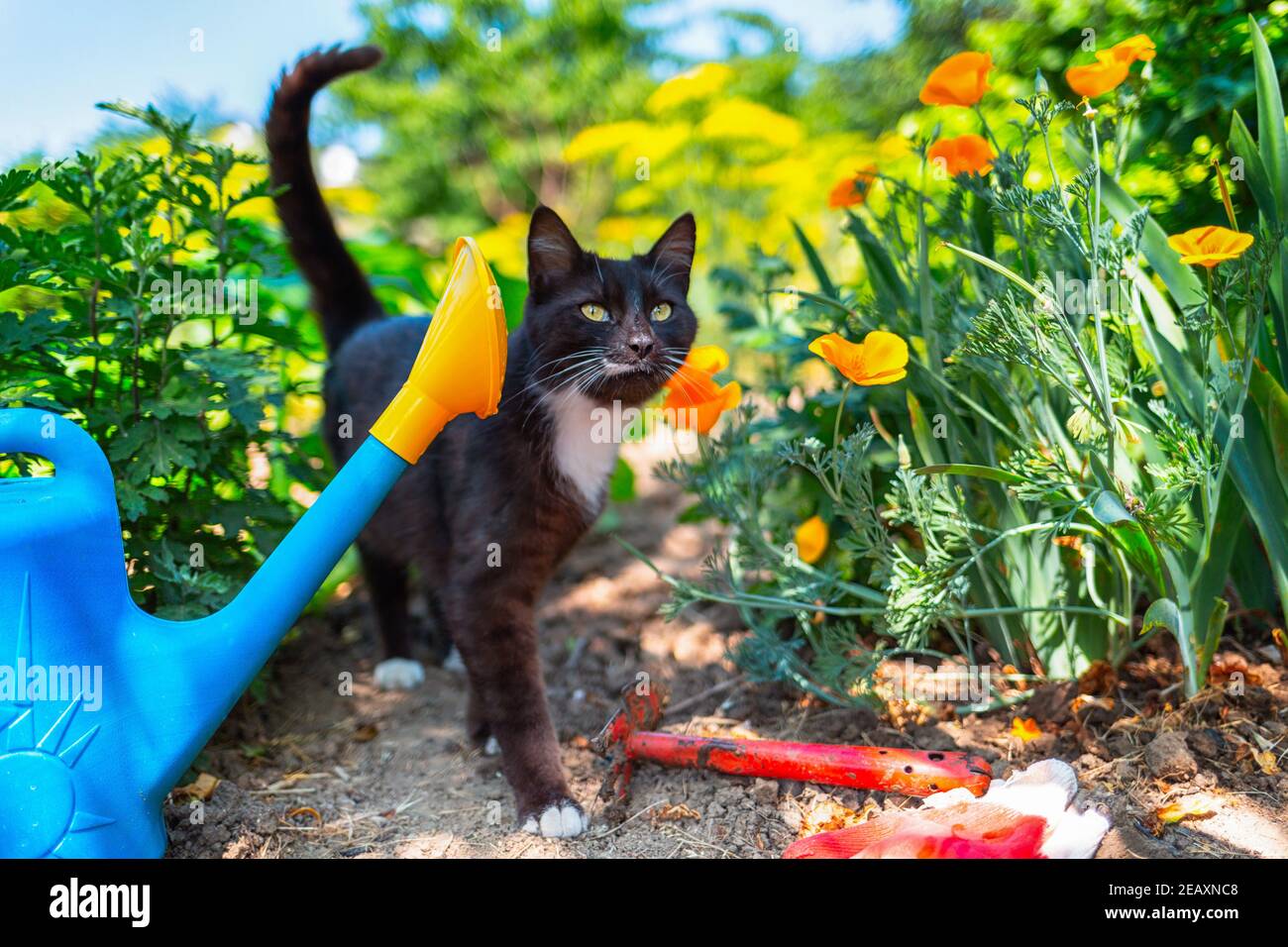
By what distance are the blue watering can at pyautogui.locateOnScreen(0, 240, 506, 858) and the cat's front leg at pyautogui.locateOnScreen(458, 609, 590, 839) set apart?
49 cm

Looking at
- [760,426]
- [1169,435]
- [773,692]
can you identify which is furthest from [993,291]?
[773,692]

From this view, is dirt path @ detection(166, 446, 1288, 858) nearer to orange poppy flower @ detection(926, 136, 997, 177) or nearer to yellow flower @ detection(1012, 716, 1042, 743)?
yellow flower @ detection(1012, 716, 1042, 743)

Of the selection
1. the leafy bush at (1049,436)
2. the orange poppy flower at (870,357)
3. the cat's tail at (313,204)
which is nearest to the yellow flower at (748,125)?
the leafy bush at (1049,436)

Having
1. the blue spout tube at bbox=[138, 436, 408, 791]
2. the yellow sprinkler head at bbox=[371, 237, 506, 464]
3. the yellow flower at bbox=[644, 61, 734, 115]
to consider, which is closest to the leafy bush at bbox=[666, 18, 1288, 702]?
the yellow sprinkler head at bbox=[371, 237, 506, 464]

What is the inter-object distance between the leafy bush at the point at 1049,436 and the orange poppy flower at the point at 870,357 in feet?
0.27

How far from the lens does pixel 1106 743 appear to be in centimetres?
188

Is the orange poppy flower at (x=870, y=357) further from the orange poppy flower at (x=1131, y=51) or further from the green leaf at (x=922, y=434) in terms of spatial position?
the orange poppy flower at (x=1131, y=51)

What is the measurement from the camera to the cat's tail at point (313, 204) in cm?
238

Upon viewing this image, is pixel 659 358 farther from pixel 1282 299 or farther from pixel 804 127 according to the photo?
pixel 804 127

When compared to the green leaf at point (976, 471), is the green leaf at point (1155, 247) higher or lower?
higher

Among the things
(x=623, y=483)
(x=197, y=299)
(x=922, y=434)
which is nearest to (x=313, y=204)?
(x=197, y=299)

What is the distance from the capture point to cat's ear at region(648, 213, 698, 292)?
87.1 inches

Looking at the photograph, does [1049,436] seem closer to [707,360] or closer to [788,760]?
[707,360]
